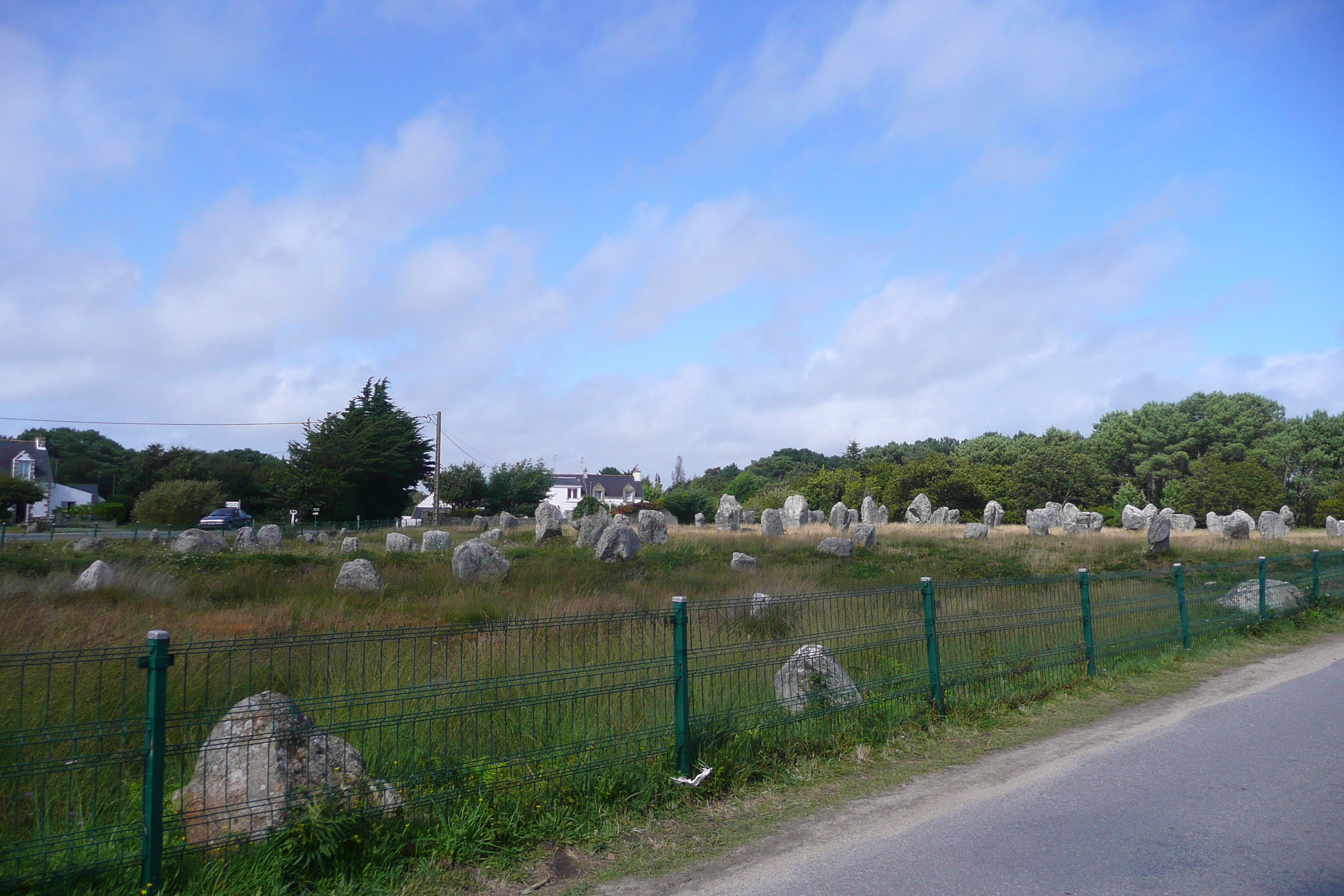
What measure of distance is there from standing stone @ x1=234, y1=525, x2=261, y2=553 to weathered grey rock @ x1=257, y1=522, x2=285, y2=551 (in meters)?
0.11

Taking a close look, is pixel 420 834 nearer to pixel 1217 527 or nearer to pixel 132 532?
pixel 132 532

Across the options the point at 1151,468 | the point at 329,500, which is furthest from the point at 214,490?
the point at 1151,468

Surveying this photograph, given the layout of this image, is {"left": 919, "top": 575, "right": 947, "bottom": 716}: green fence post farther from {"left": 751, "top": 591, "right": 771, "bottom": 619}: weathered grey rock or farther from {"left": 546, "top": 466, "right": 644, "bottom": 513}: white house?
{"left": 546, "top": 466, "right": 644, "bottom": 513}: white house

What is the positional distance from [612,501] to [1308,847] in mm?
94898

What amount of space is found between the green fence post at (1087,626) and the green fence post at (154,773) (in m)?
8.86

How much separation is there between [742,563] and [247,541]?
734 inches

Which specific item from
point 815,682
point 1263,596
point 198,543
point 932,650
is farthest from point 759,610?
point 198,543

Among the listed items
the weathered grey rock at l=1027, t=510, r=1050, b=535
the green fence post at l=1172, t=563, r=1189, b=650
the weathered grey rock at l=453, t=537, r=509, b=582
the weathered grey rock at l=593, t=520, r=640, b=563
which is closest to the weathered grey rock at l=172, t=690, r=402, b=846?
the green fence post at l=1172, t=563, r=1189, b=650

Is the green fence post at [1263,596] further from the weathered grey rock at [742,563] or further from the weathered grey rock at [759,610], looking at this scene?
the weathered grey rock at [742,563]

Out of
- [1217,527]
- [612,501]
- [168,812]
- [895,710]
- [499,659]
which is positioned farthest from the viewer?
[612,501]

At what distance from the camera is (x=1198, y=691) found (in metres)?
8.72

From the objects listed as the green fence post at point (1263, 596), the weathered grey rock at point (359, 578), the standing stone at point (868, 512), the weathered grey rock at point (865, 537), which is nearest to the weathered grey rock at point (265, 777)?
the weathered grey rock at point (359, 578)

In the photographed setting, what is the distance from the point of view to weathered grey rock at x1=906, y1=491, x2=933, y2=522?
5284 cm

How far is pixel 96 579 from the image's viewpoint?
1473cm
